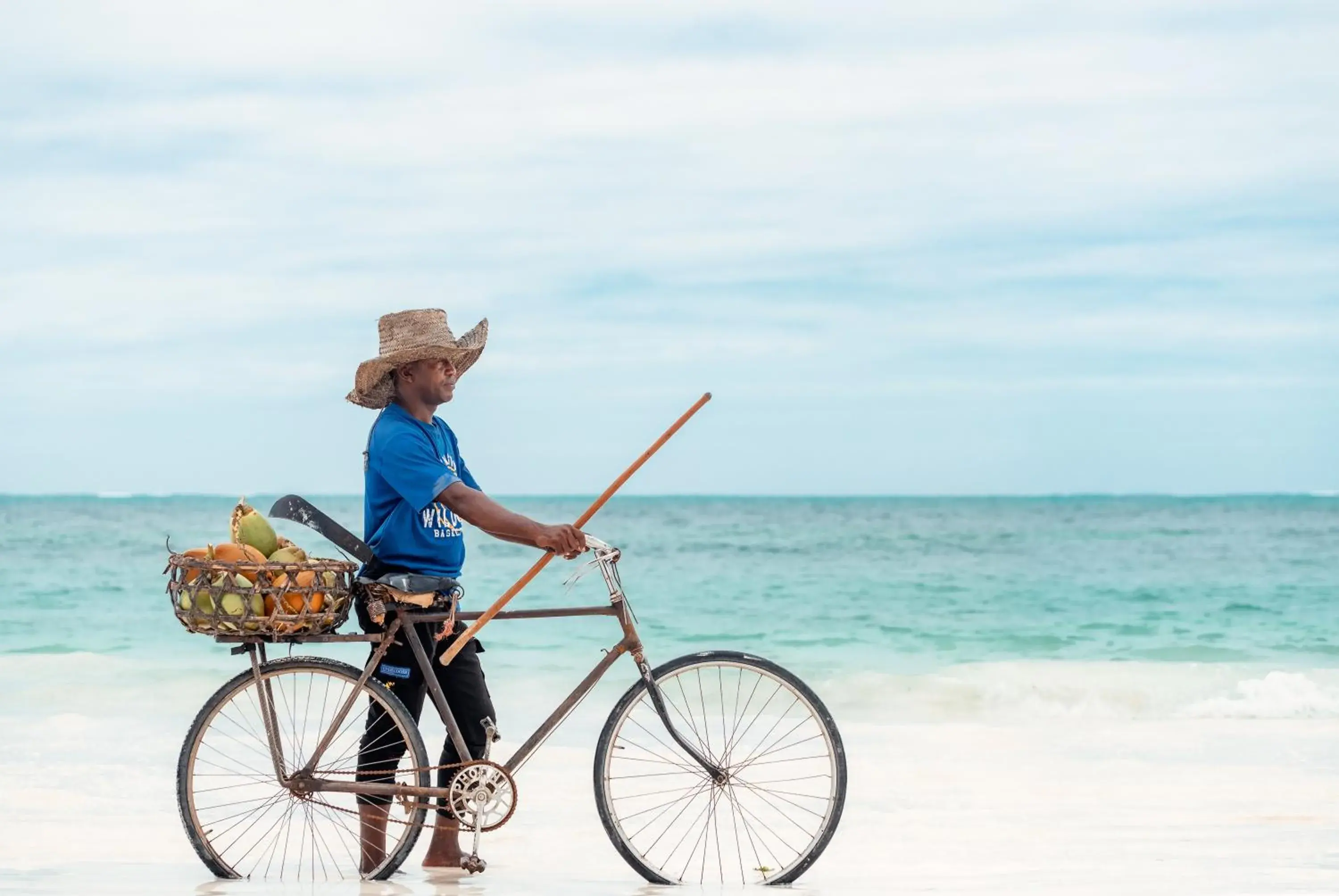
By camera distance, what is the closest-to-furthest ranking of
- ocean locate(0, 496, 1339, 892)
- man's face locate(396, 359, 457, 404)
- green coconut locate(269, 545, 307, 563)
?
1. green coconut locate(269, 545, 307, 563)
2. man's face locate(396, 359, 457, 404)
3. ocean locate(0, 496, 1339, 892)

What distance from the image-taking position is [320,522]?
3.98 m

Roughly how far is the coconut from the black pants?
17.7 inches

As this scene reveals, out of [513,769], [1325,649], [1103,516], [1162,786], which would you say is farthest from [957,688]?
[1103,516]

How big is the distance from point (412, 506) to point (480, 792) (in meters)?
0.81

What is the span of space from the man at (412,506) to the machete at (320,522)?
58mm

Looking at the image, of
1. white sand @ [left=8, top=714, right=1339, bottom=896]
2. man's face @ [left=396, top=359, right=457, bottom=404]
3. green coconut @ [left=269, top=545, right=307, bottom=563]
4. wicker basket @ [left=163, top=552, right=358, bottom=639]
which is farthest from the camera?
white sand @ [left=8, top=714, right=1339, bottom=896]

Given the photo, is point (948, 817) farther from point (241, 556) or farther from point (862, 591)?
point (862, 591)

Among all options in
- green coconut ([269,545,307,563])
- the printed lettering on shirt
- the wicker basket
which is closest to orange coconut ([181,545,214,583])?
the wicker basket

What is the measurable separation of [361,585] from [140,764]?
3.83 meters

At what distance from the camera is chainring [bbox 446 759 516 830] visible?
3900 mm

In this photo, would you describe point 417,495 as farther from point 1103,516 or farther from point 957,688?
point 1103,516

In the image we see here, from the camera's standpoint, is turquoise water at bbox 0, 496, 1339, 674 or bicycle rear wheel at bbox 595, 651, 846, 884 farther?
turquoise water at bbox 0, 496, 1339, 674

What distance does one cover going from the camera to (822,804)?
6805 mm

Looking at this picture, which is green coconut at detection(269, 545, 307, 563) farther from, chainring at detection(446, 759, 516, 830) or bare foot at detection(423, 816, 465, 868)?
bare foot at detection(423, 816, 465, 868)
